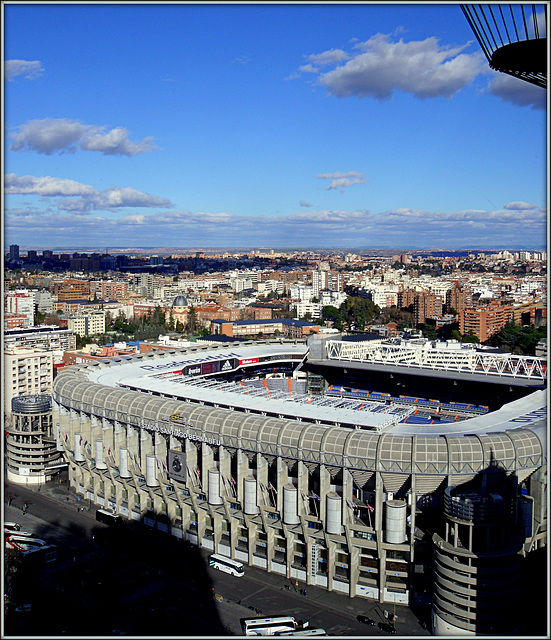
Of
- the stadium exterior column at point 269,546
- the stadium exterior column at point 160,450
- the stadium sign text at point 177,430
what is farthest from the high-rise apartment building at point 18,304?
the stadium exterior column at point 269,546

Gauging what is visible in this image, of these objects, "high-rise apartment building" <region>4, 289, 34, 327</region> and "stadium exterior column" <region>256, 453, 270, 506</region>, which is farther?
"high-rise apartment building" <region>4, 289, 34, 327</region>

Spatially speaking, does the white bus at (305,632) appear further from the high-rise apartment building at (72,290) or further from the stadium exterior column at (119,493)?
the high-rise apartment building at (72,290)

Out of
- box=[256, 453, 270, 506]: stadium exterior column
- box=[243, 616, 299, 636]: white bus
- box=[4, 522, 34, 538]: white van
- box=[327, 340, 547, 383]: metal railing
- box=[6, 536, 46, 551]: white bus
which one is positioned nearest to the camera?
box=[243, 616, 299, 636]: white bus

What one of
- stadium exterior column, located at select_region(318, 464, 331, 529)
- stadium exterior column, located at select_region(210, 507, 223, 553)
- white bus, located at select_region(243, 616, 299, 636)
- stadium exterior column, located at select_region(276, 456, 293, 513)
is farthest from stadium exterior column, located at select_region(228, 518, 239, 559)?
white bus, located at select_region(243, 616, 299, 636)

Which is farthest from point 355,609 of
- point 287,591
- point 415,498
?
point 415,498

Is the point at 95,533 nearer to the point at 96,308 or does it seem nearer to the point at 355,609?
the point at 355,609

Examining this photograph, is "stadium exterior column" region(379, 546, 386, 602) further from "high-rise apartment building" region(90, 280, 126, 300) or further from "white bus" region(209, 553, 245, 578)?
"high-rise apartment building" region(90, 280, 126, 300)

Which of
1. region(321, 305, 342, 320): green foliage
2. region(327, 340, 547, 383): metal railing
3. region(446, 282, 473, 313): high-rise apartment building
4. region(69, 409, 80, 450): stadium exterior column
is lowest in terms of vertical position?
region(69, 409, 80, 450): stadium exterior column
